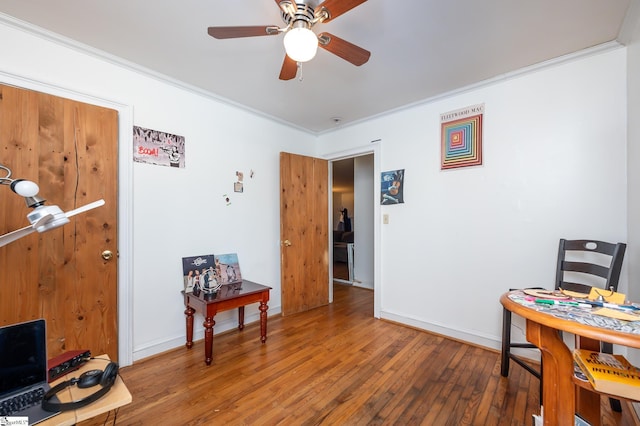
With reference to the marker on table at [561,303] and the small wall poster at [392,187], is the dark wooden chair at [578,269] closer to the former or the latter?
the marker on table at [561,303]

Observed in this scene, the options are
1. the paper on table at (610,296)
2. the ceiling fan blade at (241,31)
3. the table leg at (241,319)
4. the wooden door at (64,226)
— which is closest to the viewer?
the paper on table at (610,296)

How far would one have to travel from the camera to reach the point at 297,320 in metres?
3.29

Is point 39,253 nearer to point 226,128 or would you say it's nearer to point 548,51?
point 226,128

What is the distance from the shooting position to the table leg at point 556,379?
3.95 ft

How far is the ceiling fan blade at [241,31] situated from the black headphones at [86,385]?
5.69 feet

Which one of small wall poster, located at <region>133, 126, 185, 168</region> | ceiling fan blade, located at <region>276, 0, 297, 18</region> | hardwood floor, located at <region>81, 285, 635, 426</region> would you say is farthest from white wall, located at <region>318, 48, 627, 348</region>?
small wall poster, located at <region>133, 126, 185, 168</region>

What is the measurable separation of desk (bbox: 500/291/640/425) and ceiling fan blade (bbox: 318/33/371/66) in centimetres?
163

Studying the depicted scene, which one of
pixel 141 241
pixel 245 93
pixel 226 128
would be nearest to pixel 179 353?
pixel 141 241

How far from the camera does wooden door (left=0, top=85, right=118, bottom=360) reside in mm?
1801

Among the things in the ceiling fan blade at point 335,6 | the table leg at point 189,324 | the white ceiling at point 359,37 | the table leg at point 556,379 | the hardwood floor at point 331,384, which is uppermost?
the white ceiling at point 359,37

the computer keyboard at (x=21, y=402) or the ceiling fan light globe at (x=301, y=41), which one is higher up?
the ceiling fan light globe at (x=301, y=41)

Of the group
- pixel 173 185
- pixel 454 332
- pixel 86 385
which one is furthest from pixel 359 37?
pixel 454 332

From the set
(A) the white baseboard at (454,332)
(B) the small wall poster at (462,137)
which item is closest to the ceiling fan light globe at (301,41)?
(B) the small wall poster at (462,137)

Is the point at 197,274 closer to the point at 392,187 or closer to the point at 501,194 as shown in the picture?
the point at 392,187
